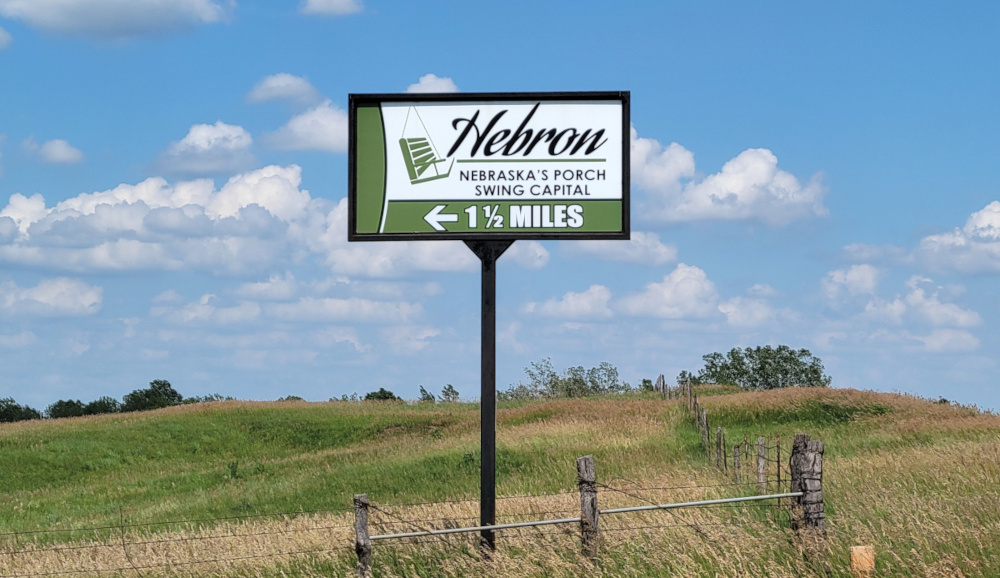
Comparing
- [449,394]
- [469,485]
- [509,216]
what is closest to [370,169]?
[509,216]

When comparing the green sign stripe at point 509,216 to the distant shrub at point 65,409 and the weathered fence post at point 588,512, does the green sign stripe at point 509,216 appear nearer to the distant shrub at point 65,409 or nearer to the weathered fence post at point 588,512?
the weathered fence post at point 588,512

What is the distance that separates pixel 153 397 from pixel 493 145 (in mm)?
77557

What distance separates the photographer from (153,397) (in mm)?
82500

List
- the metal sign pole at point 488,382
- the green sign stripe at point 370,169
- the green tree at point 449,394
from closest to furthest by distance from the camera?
the metal sign pole at point 488,382, the green sign stripe at point 370,169, the green tree at point 449,394

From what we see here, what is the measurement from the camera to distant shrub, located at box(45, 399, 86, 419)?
247 ft

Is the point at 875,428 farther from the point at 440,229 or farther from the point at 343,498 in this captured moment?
the point at 440,229

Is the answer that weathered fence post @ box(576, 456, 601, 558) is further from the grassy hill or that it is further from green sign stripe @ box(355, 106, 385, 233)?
green sign stripe @ box(355, 106, 385, 233)

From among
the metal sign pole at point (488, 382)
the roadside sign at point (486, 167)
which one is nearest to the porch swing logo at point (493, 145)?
the roadside sign at point (486, 167)

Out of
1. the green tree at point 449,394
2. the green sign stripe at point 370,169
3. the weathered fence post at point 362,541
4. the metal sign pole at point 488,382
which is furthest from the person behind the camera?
the green tree at point 449,394

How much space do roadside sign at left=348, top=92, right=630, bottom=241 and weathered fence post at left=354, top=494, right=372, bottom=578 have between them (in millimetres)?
3609

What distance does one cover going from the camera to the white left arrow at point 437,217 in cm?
1234

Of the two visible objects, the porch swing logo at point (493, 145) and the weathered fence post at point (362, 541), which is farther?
the porch swing logo at point (493, 145)

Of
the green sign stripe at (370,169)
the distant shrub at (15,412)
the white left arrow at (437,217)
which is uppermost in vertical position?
the green sign stripe at (370,169)

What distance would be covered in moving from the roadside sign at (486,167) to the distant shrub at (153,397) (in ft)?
231
